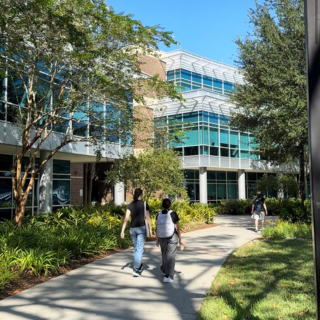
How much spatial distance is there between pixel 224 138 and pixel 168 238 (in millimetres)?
26143

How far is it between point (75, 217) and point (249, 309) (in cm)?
980

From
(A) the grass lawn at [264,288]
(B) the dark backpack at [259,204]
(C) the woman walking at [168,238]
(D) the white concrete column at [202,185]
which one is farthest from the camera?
(D) the white concrete column at [202,185]

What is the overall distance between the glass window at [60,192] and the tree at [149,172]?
559 cm

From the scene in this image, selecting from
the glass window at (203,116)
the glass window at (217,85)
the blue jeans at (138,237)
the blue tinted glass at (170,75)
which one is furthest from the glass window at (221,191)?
the blue jeans at (138,237)

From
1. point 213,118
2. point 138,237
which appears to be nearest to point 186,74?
point 213,118

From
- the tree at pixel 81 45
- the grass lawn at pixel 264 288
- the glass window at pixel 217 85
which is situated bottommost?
the grass lawn at pixel 264 288

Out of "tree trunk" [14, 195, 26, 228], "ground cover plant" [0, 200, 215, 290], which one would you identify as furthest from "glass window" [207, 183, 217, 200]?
"tree trunk" [14, 195, 26, 228]

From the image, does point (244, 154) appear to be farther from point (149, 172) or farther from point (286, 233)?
point (286, 233)

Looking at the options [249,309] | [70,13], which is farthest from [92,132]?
[249,309]

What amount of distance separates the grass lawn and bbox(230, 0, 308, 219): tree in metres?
5.45

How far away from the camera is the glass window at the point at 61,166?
21.6 meters

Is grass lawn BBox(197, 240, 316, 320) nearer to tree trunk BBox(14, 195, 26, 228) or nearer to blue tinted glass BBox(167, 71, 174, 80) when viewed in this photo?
tree trunk BBox(14, 195, 26, 228)

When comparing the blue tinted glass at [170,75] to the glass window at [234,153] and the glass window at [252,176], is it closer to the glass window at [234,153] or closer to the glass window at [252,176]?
the glass window at [234,153]

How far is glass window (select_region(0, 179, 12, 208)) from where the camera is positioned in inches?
692
